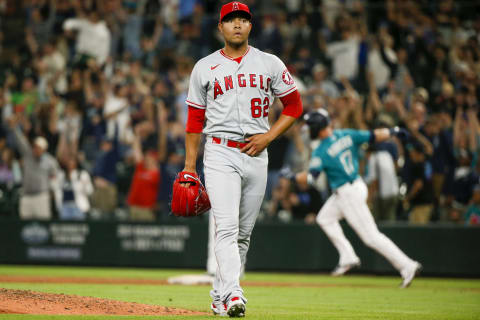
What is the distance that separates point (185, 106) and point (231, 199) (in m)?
11.3

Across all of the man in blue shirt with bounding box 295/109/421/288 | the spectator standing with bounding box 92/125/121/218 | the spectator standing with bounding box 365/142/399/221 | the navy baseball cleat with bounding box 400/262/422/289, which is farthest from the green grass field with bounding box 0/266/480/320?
the spectator standing with bounding box 92/125/121/218

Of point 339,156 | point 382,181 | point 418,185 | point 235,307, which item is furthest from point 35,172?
point 235,307

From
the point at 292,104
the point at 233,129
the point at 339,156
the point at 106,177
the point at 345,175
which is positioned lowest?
the point at 106,177

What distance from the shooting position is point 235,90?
22.4ft

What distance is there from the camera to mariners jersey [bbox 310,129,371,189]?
11922mm

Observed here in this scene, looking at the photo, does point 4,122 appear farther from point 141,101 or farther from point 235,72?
point 235,72

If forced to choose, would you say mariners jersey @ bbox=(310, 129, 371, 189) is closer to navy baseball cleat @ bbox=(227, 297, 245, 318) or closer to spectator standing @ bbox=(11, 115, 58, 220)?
navy baseball cleat @ bbox=(227, 297, 245, 318)

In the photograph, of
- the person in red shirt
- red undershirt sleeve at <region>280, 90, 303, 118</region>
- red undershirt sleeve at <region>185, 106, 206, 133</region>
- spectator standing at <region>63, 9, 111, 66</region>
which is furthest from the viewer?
spectator standing at <region>63, 9, 111, 66</region>

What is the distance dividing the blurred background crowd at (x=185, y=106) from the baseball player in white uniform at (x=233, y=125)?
831 cm

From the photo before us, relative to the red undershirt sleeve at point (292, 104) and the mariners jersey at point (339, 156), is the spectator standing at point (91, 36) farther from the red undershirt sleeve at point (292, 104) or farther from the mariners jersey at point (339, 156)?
the red undershirt sleeve at point (292, 104)

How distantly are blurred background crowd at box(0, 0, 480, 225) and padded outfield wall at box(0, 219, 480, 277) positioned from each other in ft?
1.23

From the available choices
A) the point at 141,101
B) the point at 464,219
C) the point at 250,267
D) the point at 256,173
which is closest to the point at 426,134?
the point at 464,219

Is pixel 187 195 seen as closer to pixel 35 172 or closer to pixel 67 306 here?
pixel 67 306

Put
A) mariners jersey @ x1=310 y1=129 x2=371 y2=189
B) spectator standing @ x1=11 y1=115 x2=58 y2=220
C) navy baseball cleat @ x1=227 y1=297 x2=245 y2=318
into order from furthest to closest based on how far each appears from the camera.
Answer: spectator standing @ x1=11 y1=115 x2=58 y2=220, mariners jersey @ x1=310 y1=129 x2=371 y2=189, navy baseball cleat @ x1=227 y1=297 x2=245 y2=318
